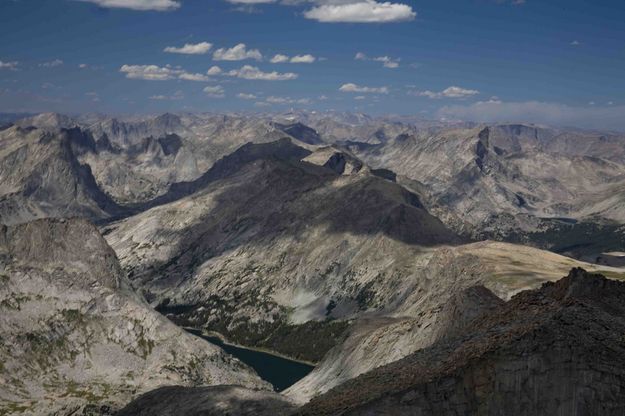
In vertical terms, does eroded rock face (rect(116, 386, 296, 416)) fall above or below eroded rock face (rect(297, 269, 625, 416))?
below

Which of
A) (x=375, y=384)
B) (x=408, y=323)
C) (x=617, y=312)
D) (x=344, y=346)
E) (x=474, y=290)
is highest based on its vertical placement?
(x=617, y=312)

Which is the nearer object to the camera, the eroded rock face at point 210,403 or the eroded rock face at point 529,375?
the eroded rock face at point 529,375

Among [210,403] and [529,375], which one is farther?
[210,403]

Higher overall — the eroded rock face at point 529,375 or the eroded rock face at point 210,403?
the eroded rock face at point 529,375

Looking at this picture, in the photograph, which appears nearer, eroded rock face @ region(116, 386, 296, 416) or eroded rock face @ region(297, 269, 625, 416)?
eroded rock face @ region(297, 269, 625, 416)

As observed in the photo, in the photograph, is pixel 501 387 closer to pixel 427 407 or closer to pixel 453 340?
pixel 427 407

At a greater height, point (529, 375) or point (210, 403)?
point (529, 375)

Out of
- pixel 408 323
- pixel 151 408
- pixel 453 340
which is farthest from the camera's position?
pixel 408 323

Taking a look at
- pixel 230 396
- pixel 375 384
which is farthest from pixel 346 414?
pixel 230 396
